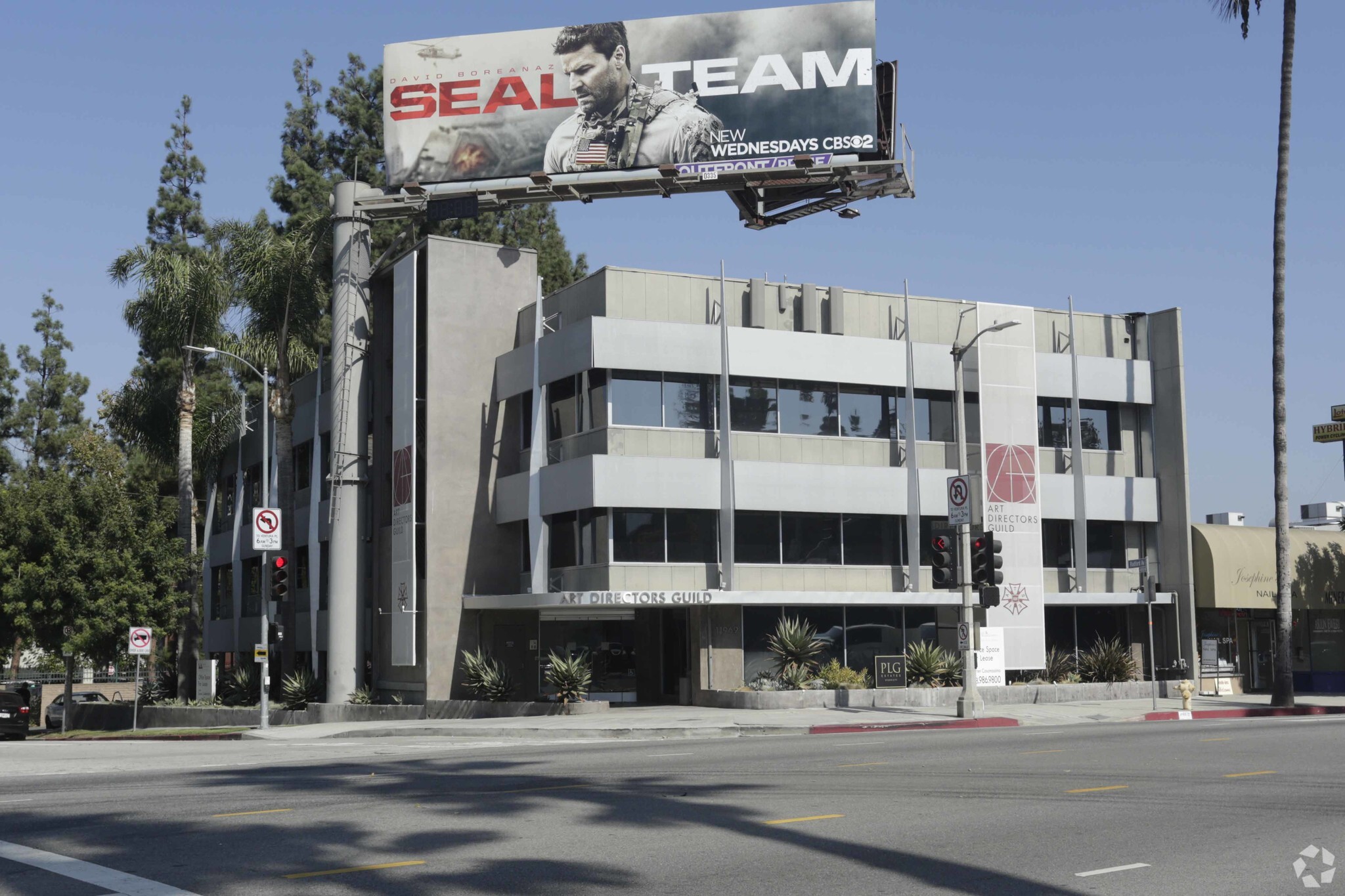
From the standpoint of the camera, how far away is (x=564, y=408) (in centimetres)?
3572

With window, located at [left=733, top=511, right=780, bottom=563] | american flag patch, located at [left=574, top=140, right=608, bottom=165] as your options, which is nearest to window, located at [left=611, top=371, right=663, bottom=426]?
window, located at [left=733, top=511, right=780, bottom=563]

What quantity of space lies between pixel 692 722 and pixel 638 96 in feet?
61.3

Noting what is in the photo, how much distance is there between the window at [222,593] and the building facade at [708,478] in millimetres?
17515

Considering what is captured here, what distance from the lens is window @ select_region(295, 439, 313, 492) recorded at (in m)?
48.3

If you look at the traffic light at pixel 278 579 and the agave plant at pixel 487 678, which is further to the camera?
the agave plant at pixel 487 678

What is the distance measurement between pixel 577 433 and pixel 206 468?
79.3 ft

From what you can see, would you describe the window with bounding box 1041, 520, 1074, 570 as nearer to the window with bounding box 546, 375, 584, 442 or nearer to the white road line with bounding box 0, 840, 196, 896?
the window with bounding box 546, 375, 584, 442

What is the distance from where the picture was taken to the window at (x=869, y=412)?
121ft

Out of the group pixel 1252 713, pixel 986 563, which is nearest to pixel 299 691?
pixel 986 563

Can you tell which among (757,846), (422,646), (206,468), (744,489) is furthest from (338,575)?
(757,846)

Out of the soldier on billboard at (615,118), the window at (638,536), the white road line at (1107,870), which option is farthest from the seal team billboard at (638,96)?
the white road line at (1107,870)

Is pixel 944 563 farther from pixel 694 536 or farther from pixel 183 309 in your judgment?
pixel 183 309

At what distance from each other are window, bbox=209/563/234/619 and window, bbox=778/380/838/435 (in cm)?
2926

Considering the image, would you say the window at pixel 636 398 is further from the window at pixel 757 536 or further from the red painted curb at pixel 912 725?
the red painted curb at pixel 912 725
